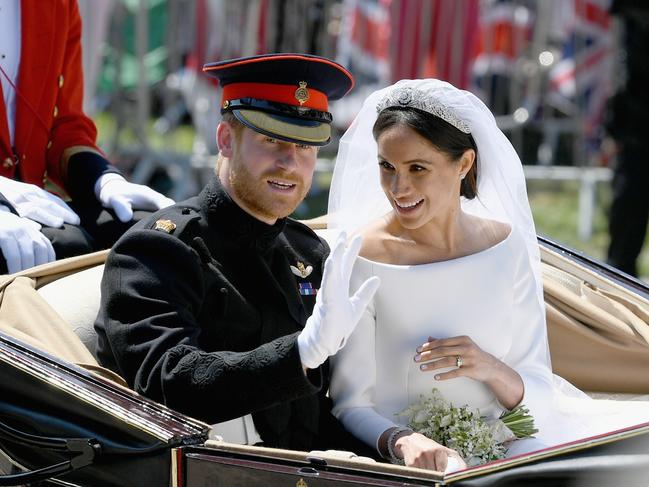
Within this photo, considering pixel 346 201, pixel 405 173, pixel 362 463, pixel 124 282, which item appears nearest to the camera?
pixel 362 463

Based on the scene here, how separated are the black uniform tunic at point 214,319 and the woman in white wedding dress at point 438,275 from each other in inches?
6.7

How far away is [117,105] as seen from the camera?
9750mm

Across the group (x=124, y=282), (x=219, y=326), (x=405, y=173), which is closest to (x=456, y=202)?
(x=405, y=173)

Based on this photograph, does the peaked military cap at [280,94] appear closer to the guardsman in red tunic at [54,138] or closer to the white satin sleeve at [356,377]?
the white satin sleeve at [356,377]

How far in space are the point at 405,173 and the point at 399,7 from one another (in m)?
6.18

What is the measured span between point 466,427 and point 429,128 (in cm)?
72

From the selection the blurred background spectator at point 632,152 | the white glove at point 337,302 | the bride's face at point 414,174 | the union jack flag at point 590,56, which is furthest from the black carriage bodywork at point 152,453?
the union jack flag at point 590,56

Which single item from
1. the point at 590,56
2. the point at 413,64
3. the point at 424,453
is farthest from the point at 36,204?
the point at 590,56

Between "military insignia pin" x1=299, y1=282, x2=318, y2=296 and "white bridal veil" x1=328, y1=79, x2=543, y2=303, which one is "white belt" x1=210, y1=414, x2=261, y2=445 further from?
"white bridal veil" x1=328, y1=79, x2=543, y2=303

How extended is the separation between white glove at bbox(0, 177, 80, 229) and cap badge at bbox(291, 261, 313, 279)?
2.31ft

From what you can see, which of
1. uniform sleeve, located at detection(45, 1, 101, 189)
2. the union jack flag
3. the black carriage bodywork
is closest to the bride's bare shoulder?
the black carriage bodywork

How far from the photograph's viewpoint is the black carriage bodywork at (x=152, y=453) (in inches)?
84.7

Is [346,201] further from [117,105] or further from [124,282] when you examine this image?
[117,105]

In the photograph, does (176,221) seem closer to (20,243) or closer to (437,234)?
(20,243)
